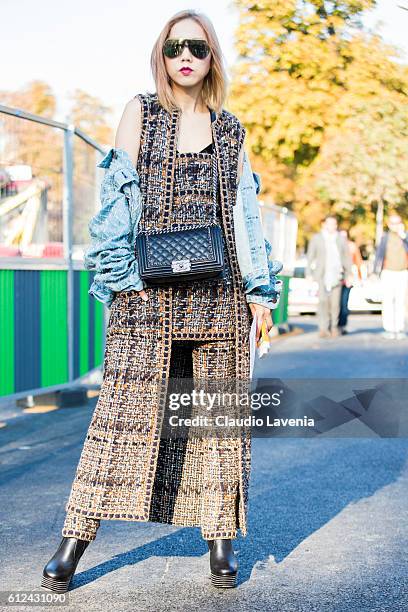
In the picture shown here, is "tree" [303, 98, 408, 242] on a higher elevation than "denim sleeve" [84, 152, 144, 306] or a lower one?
higher

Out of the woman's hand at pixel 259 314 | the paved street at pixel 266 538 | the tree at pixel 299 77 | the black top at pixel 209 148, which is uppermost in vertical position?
the tree at pixel 299 77

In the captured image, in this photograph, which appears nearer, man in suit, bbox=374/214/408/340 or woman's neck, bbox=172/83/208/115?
woman's neck, bbox=172/83/208/115

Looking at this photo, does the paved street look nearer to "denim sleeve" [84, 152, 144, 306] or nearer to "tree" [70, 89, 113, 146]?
"denim sleeve" [84, 152, 144, 306]

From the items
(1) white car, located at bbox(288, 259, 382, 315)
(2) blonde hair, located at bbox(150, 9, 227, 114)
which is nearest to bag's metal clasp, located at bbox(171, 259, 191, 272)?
(2) blonde hair, located at bbox(150, 9, 227, 114)

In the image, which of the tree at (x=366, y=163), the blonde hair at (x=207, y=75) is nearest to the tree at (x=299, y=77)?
the tree at (x=366, y=163)

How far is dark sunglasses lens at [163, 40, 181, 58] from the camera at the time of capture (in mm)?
3936

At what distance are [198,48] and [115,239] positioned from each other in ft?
2.54

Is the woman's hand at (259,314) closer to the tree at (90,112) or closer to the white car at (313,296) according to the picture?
the white car at (313,296)

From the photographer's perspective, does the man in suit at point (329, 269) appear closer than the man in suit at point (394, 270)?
No

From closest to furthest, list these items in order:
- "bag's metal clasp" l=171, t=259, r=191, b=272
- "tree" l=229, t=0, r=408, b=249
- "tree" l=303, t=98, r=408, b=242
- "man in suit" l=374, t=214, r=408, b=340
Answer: "bag's metal clasp" l=171, t=259, r=191, b=272
"man in suit" l=374, t=214, r=408, b=340
"tree" l=303, t=98, r=408, b=242
"tree" l=229, t=0, r=408, b=249

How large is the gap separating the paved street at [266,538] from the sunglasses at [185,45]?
75.3 inches

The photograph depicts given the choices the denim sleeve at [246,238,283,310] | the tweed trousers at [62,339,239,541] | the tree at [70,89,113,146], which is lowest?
the tweed trousers at [62,339,239,541]

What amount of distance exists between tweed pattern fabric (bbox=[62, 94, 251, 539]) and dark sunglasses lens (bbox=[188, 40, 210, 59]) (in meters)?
0.23

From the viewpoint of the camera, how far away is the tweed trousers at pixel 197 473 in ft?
12.9
